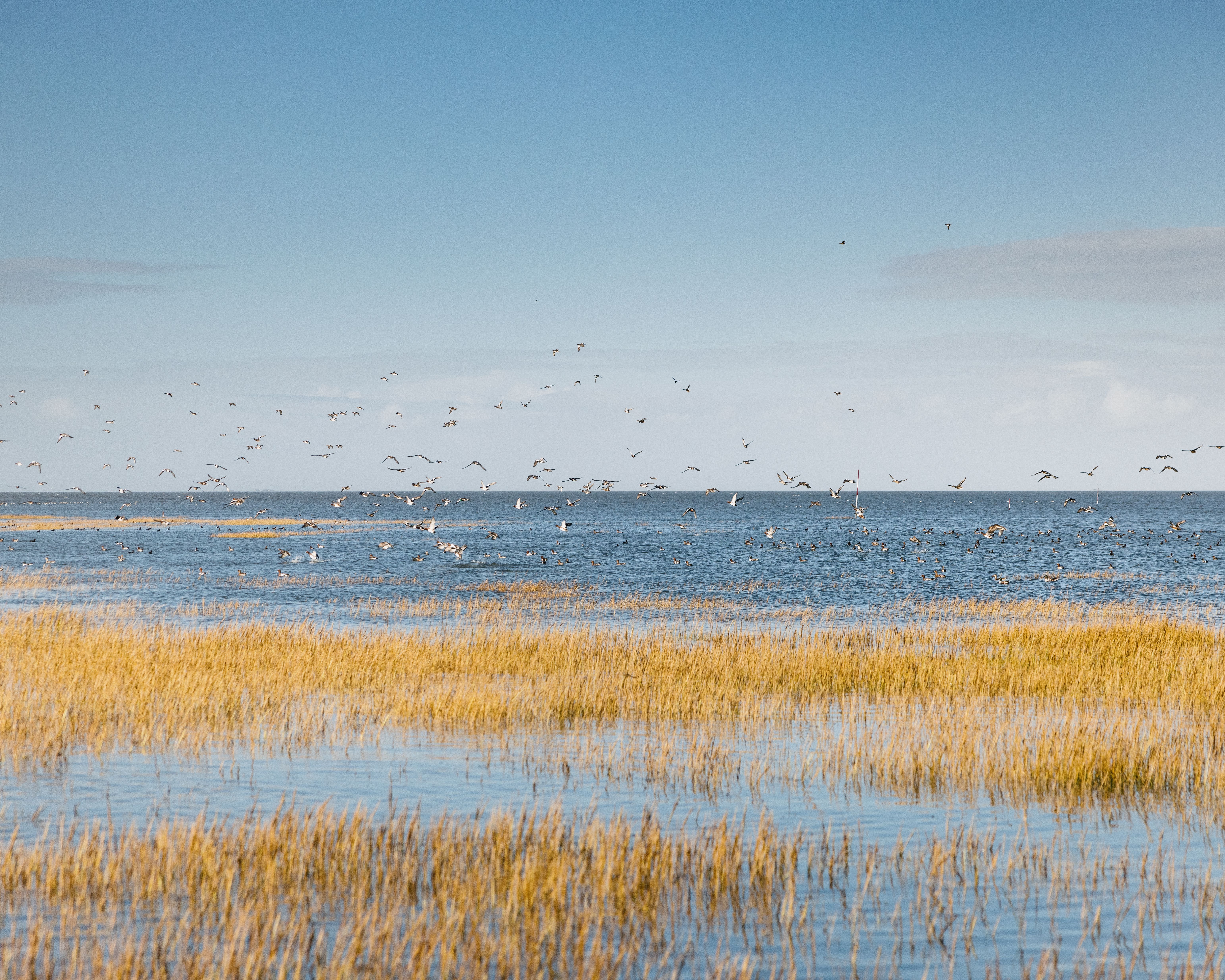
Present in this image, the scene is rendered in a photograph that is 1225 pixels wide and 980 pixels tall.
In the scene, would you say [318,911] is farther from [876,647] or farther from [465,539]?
[465,539]

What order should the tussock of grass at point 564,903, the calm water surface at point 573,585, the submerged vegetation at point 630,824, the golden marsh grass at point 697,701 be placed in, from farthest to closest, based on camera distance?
the golden marsh grass at point 697,701 → the calm water surface at point 573,585 → the submerged vegetation at point 630,824 → the tussock of grass at point 564,903

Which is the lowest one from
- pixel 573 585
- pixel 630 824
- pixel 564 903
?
pixel 573 585

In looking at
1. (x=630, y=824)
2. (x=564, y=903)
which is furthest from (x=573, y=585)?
(x=564, y=903)

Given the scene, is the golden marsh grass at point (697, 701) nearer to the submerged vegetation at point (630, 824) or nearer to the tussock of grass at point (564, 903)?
the submerged vegetation at point (630, 824)

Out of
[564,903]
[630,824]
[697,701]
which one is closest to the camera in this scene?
[564,903]

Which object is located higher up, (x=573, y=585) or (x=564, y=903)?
(x=564, y=903)

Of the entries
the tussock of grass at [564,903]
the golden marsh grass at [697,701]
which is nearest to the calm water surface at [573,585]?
the tussock of grass at [564,903]

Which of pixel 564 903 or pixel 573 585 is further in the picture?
pixel 573 585

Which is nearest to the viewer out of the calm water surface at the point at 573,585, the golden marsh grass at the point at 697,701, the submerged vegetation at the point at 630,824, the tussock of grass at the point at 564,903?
the tussock of grass at the point at 564,903

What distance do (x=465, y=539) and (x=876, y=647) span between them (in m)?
84.1

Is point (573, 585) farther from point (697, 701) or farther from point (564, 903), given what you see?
point (564, 903)

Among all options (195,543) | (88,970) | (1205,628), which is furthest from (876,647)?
(195,543)

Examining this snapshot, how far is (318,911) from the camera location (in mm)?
10156

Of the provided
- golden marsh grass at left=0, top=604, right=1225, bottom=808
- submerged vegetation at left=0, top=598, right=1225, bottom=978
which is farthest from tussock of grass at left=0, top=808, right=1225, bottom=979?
golden marsh grass at left=0, top=604, right=1225, bottom=808
